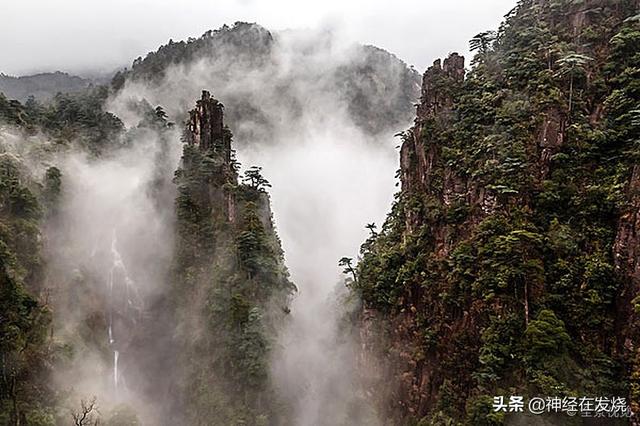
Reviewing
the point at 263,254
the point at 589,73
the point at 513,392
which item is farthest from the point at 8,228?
the point at 589,73

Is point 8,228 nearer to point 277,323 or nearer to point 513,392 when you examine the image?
point 277,323

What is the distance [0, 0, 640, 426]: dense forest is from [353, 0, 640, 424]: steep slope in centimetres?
9

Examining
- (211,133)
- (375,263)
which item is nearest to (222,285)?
(375,263)

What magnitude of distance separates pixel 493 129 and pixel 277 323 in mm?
18371

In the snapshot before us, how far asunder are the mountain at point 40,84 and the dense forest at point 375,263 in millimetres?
35121

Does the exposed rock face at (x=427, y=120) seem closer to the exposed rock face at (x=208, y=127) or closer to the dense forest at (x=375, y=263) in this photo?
the dense forest at (x=375, y=263)

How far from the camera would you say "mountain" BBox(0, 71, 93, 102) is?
7809cm

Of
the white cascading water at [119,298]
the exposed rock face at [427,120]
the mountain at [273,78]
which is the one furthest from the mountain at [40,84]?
the exposed rock face at [427,120]

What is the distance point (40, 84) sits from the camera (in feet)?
272

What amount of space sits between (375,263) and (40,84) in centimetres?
7353

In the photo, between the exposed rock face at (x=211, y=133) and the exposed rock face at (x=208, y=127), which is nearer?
the exposed rock face at (x=211, y=133)

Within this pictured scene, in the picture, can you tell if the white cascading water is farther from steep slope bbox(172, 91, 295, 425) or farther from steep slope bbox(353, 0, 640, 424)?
steep slope bbox(353, 0, 640, 424)

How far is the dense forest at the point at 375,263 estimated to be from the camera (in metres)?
19.3

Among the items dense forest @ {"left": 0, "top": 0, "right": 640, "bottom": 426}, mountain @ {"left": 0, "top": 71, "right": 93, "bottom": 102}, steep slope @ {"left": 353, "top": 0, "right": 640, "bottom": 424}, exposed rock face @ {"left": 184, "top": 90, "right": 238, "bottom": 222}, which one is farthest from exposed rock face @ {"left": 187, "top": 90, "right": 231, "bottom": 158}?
mountain @ {"left": 0, "top": 71, "right": 93, "bottom": 102}
